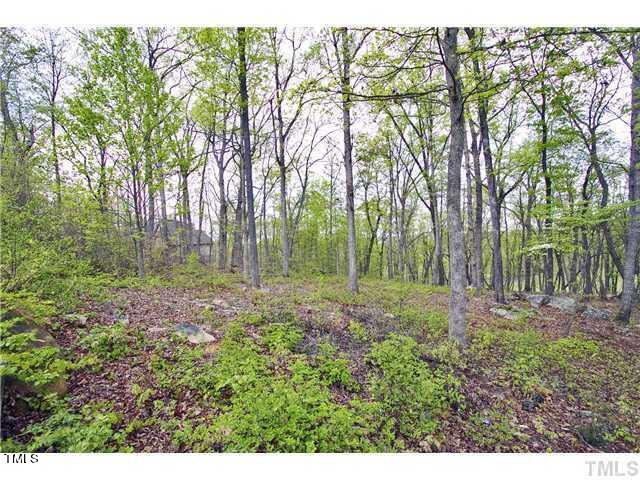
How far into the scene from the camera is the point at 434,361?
11.9 ft

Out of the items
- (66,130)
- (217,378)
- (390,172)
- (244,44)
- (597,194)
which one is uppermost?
(244,44)

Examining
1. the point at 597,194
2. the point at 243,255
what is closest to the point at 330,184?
the point at 243,255

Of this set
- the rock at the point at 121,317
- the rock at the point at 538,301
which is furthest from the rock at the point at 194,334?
the rock at the point at 538,301

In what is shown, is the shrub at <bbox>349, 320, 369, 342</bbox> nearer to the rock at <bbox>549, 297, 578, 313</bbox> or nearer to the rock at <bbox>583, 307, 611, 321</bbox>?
the rock at <bbox>583, 307, 611, 321</bbox>

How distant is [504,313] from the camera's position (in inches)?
262

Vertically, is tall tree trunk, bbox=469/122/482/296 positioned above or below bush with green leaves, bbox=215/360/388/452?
above

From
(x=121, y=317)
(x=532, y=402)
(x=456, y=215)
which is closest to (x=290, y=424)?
(x=532, y=402)

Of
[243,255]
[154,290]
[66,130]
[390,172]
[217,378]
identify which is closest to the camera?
[217,378]

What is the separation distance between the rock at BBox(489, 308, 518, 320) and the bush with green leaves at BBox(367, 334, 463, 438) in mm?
4410

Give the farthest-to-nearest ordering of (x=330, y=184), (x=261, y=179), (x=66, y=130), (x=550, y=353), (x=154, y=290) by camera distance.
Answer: (x=330, y=184), (x=261, y=179), (x=154, y=290), (x=66, y=130), (x=550, y=353)

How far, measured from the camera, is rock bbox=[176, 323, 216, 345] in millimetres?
3542

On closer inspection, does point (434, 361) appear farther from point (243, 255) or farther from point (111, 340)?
point (243, 255)

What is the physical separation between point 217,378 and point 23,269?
3.22 metres

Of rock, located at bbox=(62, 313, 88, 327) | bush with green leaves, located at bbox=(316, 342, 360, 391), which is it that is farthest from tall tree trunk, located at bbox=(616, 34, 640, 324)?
rock, located at bbox=(62, 313, 88, 327)
